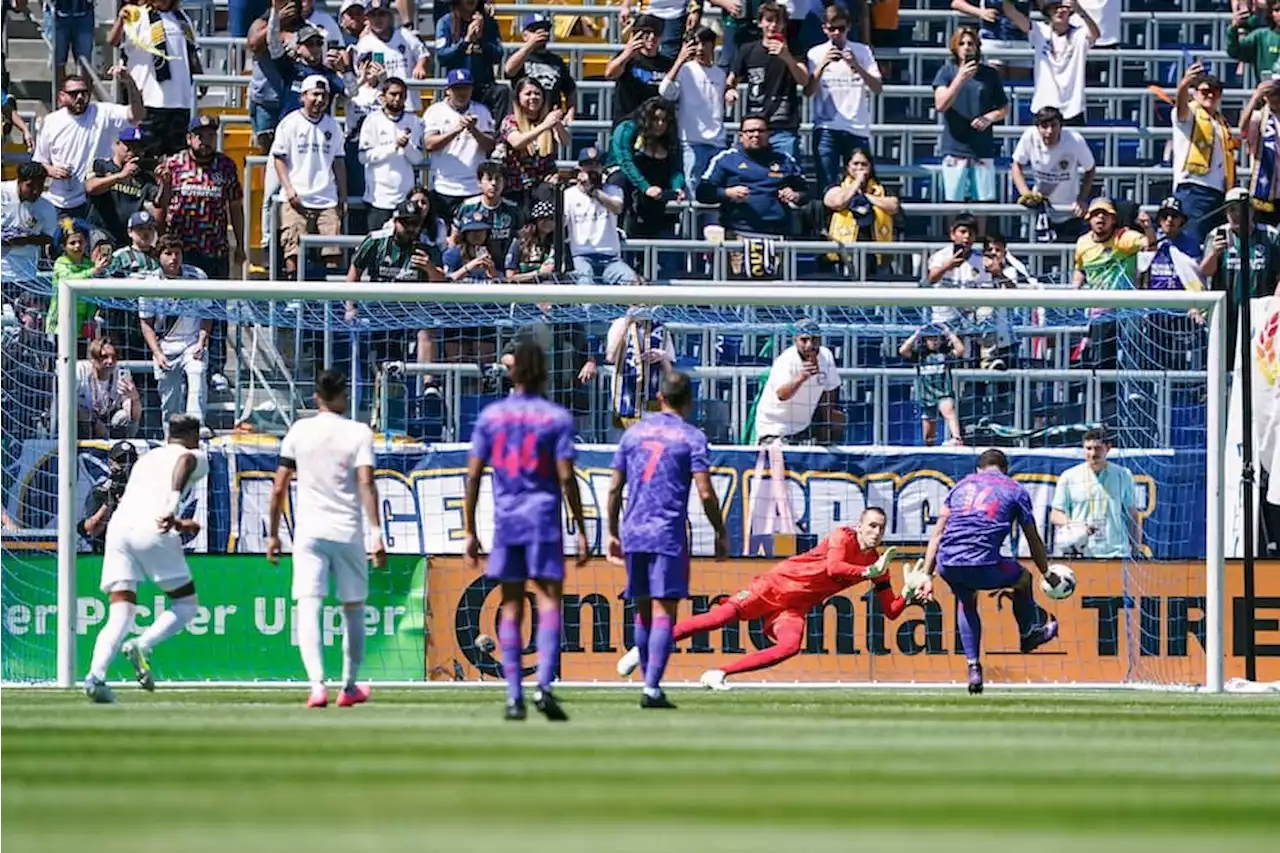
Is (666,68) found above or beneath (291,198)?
above

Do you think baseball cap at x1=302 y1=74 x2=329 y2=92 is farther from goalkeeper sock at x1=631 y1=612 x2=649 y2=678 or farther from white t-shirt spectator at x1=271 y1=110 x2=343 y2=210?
goalkeeper sock at x1=631 y1=612 x2=649 y2=678

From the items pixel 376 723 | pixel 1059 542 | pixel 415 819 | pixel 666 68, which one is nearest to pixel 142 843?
pixel 415 819

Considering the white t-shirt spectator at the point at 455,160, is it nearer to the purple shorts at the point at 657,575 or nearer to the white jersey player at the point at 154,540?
the white jersey player at the point at 154,540

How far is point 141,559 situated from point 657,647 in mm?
3499

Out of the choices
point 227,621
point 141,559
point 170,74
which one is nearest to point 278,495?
point 141,559

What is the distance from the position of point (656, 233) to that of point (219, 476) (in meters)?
5.78

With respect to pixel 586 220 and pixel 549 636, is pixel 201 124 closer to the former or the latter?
pixel 586 220

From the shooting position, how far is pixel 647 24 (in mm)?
23266

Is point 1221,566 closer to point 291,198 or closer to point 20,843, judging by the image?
point 291,198

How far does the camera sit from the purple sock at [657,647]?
45.4ft

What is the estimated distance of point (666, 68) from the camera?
2353 centimetres

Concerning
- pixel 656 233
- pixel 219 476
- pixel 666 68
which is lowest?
pixel 219 476

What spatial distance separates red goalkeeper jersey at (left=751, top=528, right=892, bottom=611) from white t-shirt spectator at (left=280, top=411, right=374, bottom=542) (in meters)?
4.43

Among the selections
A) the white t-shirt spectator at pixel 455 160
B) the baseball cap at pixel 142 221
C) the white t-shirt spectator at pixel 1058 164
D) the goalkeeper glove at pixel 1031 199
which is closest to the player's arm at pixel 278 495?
the baseball cap at pixel 142 221
